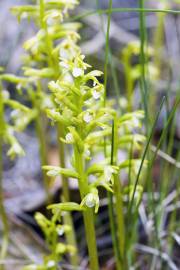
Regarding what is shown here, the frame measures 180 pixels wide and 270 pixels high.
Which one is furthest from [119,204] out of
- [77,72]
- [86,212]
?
[77,72]

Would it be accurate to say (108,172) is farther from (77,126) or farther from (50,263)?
(50,263)

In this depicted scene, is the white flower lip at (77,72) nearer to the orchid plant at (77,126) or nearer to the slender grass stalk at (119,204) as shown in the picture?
the orchid plant at (77,126)

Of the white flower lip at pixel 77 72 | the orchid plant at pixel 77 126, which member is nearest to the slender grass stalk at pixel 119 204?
the orchid plant at pixel 77 126

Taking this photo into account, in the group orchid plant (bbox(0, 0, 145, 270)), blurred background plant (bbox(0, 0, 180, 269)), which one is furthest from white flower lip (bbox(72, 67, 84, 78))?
blurred background plant (bbox(0, 0, 180, 269))

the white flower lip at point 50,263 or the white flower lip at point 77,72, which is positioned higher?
the white flower lip at point 77,72

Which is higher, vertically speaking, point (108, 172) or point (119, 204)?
point (108, 172)

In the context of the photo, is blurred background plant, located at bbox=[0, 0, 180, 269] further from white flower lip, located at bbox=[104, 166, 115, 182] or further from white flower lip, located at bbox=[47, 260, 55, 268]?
white flower lip, located at bbox=[47, 260, 55, 268]

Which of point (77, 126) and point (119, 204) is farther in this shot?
point (119, 204)

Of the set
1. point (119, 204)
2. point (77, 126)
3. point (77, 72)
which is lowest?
point (119, 204)

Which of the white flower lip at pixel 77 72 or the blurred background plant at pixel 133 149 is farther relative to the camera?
the blurred background plant at pixel 133 149

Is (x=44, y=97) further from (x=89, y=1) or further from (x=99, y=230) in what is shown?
(x=89, y=1)

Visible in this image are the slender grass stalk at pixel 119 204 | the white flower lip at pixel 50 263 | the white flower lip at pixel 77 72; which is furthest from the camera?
the white flower lip at pixel 50 263
